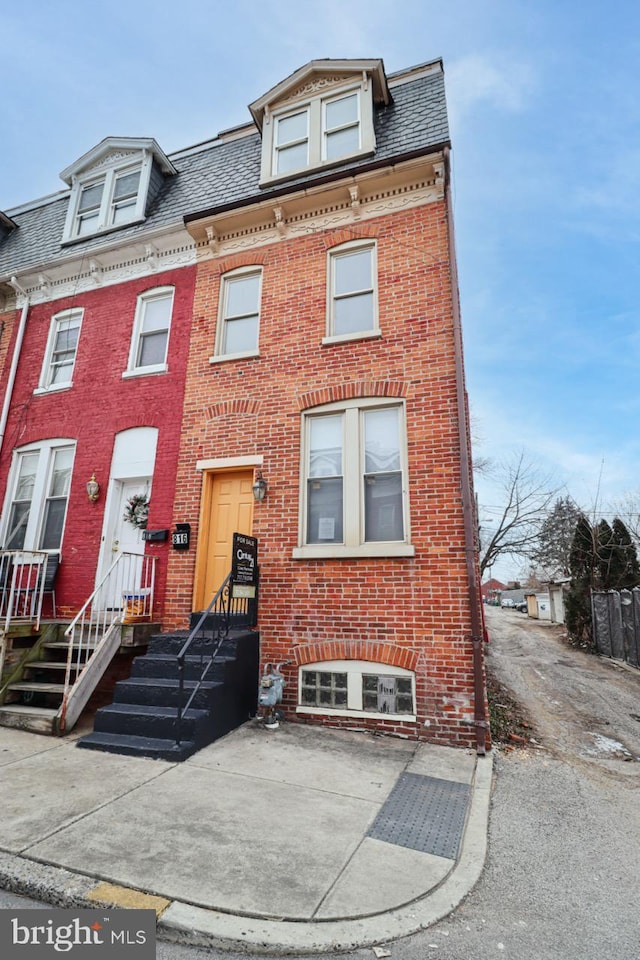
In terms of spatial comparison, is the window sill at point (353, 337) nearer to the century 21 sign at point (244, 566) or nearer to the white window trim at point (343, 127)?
the century 21 sign at point (244, 566)

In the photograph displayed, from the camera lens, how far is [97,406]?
341 inches

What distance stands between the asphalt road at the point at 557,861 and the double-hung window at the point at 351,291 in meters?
5.84

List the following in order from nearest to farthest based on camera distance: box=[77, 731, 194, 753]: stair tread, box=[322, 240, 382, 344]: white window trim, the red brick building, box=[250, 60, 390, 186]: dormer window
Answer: box=[77, 731, 194, 753]: stair tread < the red brick building < box=[322, 240, 382, 344]: white window trim < box=[250, 60, 390, 186]: dormer window

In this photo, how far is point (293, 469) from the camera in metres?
6.96

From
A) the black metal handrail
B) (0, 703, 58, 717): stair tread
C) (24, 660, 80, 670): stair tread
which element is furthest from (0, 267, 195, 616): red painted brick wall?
(0, 703, 58, 717): stair tread

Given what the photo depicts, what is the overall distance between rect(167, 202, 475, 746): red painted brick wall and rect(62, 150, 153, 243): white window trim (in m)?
2.51

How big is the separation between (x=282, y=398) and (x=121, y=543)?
357cm

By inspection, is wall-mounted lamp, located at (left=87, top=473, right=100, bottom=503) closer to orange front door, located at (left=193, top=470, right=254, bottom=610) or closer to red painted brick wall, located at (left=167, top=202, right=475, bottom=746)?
red painted brick wall, located at (left=167, top=202, right=475, bottom=746)

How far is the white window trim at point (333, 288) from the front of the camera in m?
7.06

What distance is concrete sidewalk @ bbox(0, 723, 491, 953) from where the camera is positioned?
2488 mm

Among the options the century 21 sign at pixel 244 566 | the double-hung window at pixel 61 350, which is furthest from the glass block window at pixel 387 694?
the double-hung window at pixel 61 350

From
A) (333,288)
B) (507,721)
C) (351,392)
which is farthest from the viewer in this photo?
(333,288)

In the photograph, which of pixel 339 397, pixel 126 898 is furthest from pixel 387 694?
pixel 339 397

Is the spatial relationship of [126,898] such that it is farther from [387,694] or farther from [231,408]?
[231,408]
